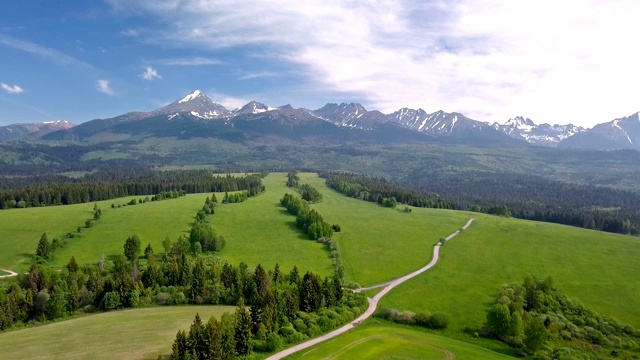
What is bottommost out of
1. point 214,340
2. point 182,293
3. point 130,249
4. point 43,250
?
point 182,293

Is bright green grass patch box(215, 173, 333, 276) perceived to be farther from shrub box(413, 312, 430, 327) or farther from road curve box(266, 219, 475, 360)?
shrub box(413, 312, 430, 327)

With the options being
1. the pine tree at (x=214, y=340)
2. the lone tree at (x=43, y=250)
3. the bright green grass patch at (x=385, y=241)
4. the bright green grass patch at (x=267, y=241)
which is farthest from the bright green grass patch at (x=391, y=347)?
the lone tree at (x=43, y=250)

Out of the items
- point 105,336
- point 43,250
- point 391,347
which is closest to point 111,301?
point 105,336

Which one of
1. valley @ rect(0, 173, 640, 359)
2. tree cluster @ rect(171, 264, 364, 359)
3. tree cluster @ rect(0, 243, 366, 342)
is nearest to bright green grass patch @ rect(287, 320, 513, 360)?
valley @ rect(0, 173, 640, 359)

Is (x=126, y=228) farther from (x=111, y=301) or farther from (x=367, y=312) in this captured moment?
(x=367, y=312)

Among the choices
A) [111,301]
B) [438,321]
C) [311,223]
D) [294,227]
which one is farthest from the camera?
[294,227]

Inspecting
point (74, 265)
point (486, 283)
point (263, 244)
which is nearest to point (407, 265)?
point (486, 283)
